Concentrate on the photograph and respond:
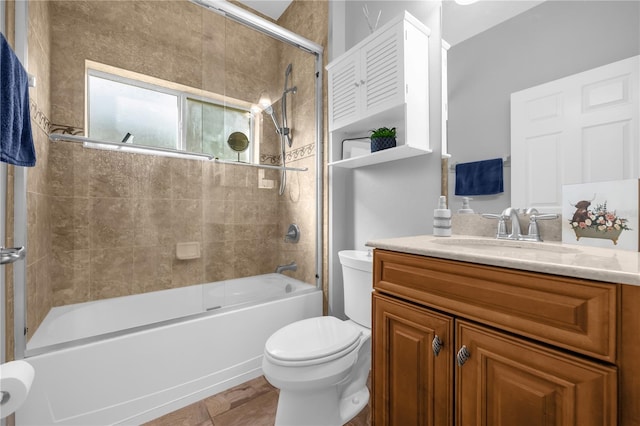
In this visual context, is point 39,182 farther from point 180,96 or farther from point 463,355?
point 463,355

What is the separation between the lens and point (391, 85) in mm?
1433

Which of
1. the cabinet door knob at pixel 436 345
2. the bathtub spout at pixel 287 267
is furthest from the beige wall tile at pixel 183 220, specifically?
the cabinet door knob at pixel 436 345

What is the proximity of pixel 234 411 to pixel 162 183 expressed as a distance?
1568 millimetres

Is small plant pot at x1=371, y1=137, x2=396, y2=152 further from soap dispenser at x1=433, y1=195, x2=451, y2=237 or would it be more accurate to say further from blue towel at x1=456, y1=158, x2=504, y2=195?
soap dispenser at x1=433, y1=195, x2=451, y2=237

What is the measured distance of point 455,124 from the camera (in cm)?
137

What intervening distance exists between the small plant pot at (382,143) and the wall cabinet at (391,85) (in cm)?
5

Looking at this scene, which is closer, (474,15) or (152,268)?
(474,15)

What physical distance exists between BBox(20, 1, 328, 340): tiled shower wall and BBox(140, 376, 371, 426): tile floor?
2.39 feet

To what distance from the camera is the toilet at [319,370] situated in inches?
43.2

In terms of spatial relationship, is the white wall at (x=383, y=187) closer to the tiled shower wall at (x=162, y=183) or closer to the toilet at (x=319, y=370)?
the tiled shower wall at (x=162, y=183)

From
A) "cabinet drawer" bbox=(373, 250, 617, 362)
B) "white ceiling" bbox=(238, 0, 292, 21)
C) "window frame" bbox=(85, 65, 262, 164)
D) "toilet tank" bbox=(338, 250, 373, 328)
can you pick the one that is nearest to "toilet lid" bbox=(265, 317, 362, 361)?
"toilet tank" bbox=(338, 250, 373, 328)

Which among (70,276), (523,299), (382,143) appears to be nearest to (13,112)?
(70,276)

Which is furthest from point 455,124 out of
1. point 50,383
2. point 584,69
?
point 50,383

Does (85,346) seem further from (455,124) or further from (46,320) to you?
(455,124)
